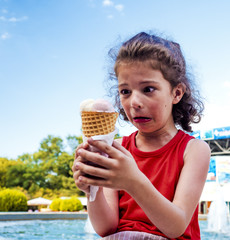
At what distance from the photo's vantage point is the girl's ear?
1765 mm

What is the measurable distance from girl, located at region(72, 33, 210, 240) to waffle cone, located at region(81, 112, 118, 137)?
0.09 metres

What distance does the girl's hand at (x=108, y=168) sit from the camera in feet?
3.76

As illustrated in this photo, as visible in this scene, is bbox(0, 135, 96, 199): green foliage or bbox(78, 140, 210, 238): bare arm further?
bbox(0, 135, 96, 199): green foliage

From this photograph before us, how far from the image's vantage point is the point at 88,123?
51.9 inches

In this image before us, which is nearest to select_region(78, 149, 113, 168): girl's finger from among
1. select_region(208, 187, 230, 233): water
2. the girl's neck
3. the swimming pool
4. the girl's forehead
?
the girl's forehead

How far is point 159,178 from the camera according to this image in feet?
5.54

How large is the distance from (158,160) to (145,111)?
33 cm

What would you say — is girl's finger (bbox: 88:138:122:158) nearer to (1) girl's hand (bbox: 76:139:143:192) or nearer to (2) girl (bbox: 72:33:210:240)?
(1) girl's hand (bbox: 76:139:143:192)

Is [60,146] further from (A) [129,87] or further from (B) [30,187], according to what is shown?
(A) [129,87]

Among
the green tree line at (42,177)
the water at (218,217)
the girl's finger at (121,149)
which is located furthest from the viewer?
the green tree line at (42,177)

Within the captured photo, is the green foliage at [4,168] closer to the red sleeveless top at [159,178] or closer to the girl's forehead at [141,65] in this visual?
the red sleeveless top at [159,178]

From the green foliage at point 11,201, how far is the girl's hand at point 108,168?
15.6 m

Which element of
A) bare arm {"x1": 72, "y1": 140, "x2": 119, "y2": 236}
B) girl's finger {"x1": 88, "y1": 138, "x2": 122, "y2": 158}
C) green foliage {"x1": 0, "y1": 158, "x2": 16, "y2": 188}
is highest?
green foliage {"x1": 0, "y1": 158, "x2": 16, "y2": 188}

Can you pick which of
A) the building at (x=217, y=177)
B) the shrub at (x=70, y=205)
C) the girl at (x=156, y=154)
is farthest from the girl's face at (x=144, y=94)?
the building at (x=217, y=177)
